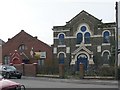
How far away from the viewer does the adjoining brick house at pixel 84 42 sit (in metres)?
57.1

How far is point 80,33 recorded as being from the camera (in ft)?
196

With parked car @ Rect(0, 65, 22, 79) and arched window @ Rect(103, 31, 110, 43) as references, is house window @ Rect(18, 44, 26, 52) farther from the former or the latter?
parked car @ Rect(0, 65, 22, 79)

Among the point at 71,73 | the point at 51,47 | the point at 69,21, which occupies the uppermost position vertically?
the point at 69,21

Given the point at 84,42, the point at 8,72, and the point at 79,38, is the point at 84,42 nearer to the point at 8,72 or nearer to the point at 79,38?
the point at 79,38

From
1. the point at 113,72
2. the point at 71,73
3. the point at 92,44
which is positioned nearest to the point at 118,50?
the point at 113,72

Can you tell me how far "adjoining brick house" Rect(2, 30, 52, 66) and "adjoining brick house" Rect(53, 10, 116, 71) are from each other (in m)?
2.95

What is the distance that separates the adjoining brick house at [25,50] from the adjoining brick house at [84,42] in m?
2.95

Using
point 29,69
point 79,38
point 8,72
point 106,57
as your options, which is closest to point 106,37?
point 106,57

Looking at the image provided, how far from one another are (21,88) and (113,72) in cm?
3050

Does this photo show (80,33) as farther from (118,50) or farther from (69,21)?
(118,50)

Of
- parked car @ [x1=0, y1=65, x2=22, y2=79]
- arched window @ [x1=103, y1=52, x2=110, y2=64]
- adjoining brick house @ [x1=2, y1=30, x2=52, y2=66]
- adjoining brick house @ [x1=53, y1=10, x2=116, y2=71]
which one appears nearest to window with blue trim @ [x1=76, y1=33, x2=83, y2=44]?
adjoining brick house @ [x1=53, y1=10, x2=116, y2=71]

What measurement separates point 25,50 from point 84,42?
12.3 m

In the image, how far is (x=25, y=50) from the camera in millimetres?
65875

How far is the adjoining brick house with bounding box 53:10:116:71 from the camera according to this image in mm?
57125
